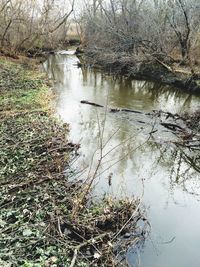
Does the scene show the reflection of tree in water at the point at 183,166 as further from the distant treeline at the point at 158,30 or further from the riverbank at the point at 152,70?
the distant treeline at the point at 158,30

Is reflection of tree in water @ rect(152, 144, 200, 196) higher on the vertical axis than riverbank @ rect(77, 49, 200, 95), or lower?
lower

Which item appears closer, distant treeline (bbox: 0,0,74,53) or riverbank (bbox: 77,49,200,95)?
riverbank (bbox: 77,49,200,95)

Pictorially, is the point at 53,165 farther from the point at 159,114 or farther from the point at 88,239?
Result: the point at 159,114

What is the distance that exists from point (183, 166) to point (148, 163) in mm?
979

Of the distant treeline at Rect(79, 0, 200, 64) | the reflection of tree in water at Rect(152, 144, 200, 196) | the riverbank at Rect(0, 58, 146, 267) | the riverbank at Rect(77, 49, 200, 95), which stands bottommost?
the reflection of tree in water at Rect(152, 144, 200, 196)

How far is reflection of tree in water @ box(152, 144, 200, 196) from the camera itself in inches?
371

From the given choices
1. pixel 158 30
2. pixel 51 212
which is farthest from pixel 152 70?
pixel 51 212

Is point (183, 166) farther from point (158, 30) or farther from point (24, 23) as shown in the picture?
point (24, 23)

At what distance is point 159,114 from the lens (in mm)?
14758

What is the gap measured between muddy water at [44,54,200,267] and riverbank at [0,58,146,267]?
0.51m

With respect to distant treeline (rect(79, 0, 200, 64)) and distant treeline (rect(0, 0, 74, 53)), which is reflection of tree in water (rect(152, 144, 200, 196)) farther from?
distant treeline (rect(0, 0, 74, 53))

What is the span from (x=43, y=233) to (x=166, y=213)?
3.02 m

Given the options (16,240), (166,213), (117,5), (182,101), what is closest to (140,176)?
(166,213)

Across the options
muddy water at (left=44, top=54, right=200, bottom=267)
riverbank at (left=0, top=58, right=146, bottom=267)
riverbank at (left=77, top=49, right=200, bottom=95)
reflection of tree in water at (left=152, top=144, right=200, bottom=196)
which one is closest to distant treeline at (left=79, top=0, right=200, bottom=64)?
riverbank at (left=77, top=49, right=200, bottom=95)
